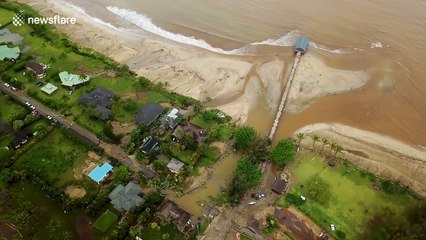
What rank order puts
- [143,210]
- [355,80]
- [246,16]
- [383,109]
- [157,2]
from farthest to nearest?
[157,2] < [246,16] < [355,80] < [383,109] < [143,210]

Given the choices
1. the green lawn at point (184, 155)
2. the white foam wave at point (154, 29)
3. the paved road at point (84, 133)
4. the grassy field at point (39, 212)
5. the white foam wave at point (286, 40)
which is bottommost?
the grassy field at point (39, 212)

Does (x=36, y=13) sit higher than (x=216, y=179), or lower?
higher

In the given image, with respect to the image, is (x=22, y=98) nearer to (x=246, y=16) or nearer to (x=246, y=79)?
(x=246, y=79)

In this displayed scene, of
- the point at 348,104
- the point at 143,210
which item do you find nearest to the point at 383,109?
the point at 348,104

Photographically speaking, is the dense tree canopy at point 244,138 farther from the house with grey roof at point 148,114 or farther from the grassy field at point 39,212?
the grassy field at point 39,212

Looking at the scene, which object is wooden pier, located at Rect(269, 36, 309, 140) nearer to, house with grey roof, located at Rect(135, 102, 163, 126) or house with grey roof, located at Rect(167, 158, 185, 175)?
house with grey roof, located at Rect(167, 158, 185, 175)

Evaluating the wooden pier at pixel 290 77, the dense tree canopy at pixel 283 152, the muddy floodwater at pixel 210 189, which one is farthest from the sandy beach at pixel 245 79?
the muddy floodwater at pixel 210 189
